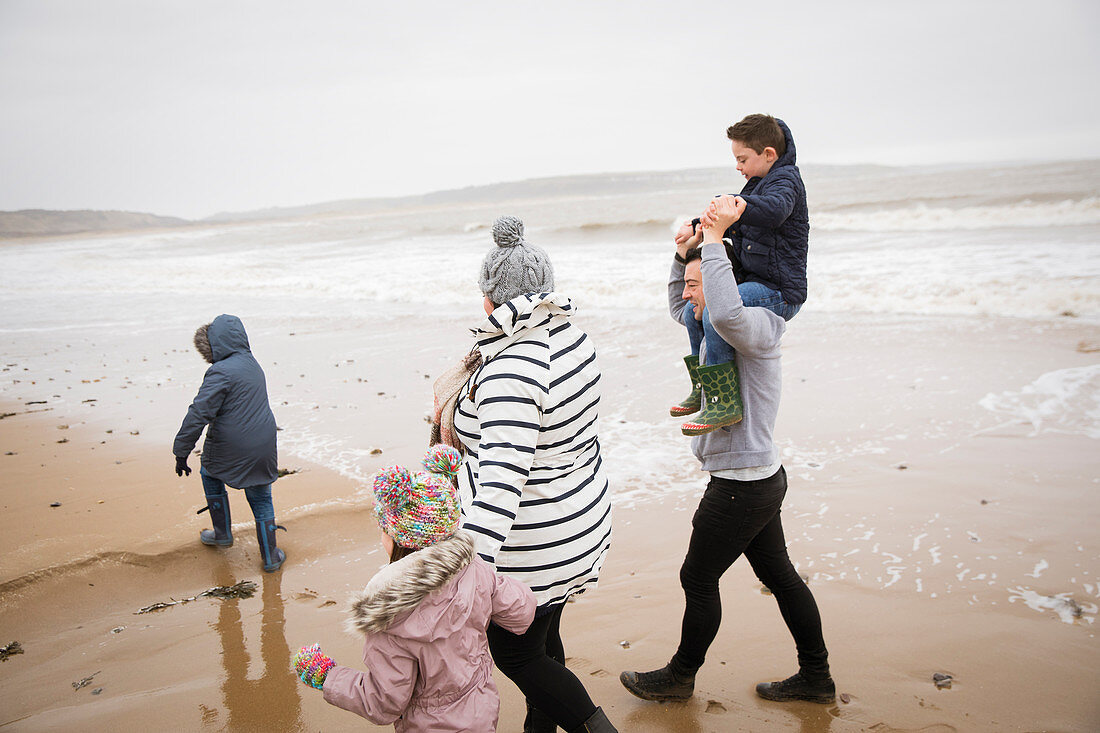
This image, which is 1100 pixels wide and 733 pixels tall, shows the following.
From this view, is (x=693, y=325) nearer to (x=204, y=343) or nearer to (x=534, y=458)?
(x=534, y=458)

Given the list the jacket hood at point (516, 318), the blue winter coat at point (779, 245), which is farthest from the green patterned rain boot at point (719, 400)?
the jacket hood at point (516, 318)

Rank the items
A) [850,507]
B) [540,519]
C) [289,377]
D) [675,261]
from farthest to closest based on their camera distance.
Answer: [289,377]
[850,507]
[675,261]
[540,519]

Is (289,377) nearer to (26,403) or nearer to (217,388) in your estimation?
(26,403)

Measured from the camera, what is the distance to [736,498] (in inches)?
98.3

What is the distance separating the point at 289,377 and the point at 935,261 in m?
13.6

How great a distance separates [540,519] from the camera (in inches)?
84.0

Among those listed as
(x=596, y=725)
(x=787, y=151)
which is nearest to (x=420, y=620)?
(x=596, y=725)

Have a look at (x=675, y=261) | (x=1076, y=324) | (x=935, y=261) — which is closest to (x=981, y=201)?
(x=935, y=261)

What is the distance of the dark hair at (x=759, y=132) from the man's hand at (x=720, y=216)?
1.10 ft

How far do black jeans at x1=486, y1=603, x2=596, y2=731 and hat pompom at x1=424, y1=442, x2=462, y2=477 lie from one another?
0.54 metres

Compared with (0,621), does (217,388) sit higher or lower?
higher

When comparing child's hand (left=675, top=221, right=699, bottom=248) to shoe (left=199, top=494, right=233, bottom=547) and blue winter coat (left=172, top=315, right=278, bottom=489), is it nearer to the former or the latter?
blue winter coat (left=172, top=315, right=278, bottom=489)

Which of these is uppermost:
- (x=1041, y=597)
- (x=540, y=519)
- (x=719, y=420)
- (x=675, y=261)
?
(x=675, y=261)

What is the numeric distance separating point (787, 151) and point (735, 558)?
59.8 inches
